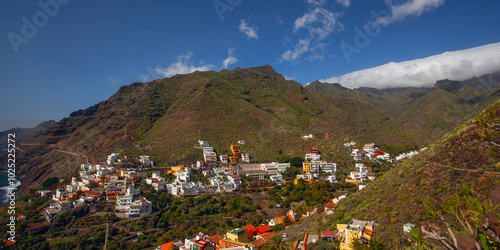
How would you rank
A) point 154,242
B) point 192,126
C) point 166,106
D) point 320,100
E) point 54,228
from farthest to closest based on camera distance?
point 320,100 → point 166,106 → point 192,126 → point 54,228 → point 154,242

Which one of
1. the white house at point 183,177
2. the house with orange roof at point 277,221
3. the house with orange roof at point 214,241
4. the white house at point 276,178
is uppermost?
the white house at point 183,177

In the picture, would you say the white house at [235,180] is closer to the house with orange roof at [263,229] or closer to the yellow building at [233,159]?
the yellow building at [233,159]

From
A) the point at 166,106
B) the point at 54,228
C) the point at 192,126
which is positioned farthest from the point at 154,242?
the point at 166,106

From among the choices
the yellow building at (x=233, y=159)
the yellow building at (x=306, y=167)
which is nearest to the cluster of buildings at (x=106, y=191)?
the yellow building at (x=233, y=159)

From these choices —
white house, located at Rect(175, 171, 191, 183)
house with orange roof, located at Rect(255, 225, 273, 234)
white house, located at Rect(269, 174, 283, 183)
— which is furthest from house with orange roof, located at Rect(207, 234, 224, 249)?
white house, located at Rect(269, 174, 283, 183)

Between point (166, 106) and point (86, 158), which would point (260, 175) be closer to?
point (86, 158)

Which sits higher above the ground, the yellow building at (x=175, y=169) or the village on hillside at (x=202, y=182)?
the yellow building at (x=175, y=169)

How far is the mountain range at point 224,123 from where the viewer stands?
4388cm

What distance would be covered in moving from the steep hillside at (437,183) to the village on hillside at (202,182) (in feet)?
7.24

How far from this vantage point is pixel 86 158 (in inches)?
1681

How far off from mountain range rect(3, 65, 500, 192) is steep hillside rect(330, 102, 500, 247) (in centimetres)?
2815

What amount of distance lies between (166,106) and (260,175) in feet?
122

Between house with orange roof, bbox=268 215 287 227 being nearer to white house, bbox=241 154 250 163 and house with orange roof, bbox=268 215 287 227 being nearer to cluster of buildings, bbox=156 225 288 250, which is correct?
cluster of buildings, bbox=156 225 288 250

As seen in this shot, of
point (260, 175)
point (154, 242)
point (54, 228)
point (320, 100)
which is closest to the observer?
point (154, 242)
